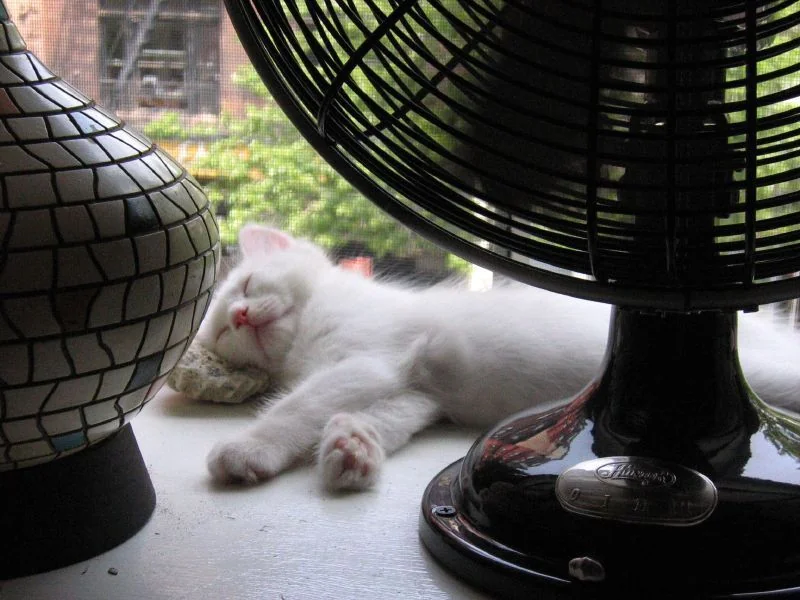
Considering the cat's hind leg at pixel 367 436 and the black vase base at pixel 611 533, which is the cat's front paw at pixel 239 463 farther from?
the black vase base at pixel 611 533

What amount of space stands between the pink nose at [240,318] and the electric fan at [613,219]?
2.12 ft

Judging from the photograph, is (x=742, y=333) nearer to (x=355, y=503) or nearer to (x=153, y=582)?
(x=355, y=503)

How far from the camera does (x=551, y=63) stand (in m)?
0.70

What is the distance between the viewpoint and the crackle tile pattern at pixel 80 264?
0.74 m

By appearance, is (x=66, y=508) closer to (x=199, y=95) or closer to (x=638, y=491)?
(x=638, y=491)

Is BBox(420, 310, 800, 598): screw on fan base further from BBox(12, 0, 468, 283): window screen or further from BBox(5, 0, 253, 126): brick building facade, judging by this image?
BBox(5, 0, 253, 126): brick building facade

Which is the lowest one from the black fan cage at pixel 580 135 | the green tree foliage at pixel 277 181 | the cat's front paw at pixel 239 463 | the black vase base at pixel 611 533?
the cat's front paw at pixel 239 463

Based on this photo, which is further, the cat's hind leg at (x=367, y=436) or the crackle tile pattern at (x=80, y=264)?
the cat's hind leg at (x=367, y=436)

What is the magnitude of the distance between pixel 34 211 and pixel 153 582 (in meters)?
0.36

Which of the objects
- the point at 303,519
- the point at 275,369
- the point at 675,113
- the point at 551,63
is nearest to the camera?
the point at 675,113

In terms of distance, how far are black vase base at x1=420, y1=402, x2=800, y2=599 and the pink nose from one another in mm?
645

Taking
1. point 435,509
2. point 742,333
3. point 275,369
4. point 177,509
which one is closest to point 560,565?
point 435,509

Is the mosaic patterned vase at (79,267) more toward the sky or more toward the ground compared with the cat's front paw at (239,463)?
more toward the sky


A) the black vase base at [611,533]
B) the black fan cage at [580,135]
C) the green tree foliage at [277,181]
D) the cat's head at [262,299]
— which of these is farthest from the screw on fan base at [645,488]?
the green tree foliage at [277,181]
